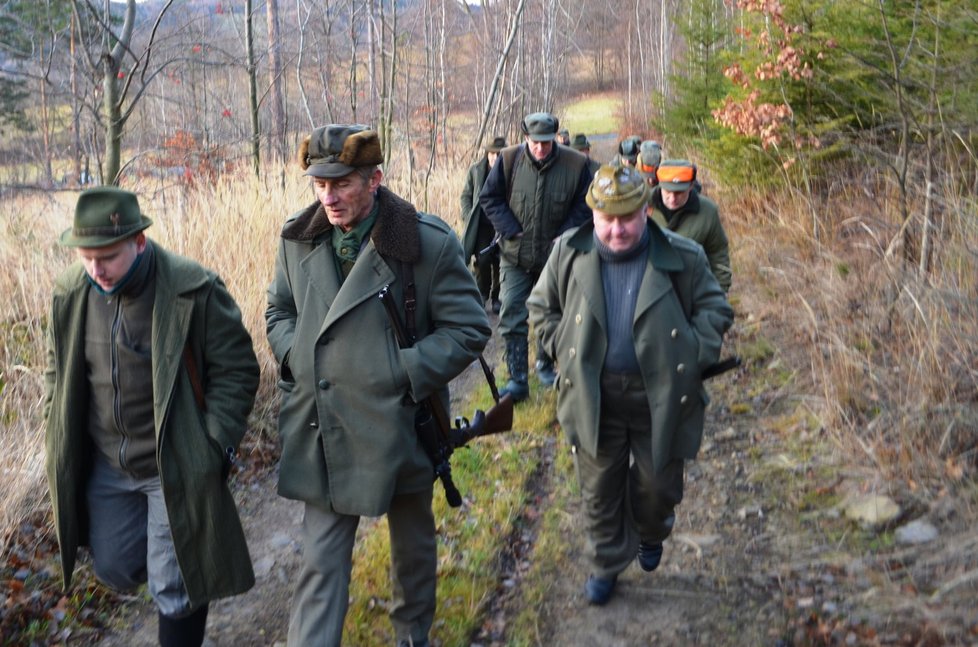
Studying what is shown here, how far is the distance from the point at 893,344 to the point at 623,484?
2631 mm

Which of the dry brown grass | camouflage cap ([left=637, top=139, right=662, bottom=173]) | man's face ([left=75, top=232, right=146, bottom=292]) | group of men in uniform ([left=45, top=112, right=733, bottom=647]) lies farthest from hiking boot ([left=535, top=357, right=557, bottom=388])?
man's face ([left=75, top=232, right=146, bottom=292])

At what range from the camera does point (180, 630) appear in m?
3.10

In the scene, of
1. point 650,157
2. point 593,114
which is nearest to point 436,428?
point 650,157

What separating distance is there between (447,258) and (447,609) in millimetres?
1717

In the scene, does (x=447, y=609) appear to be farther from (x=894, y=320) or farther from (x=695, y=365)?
(x=894, y=320)

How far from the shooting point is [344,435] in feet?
10.2

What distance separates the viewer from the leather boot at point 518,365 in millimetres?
6578

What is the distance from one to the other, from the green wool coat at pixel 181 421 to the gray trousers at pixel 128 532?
63mm

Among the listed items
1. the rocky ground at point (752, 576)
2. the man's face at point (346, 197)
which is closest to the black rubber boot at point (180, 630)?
the rocky ground at point (752, 576)

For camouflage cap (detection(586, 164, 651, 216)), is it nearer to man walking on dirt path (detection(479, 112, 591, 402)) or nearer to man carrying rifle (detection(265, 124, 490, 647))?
man carrying rifle (detection(265, 124, 490, 647))

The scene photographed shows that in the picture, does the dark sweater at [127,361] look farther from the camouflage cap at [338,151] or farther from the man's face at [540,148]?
the man's face at [540,148]

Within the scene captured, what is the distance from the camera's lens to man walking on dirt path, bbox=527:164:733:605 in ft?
11.7

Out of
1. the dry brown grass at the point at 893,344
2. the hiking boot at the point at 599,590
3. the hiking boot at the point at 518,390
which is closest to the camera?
the hiking boot at the point at 599,590

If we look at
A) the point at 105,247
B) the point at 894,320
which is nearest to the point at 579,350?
the point at 105,247
